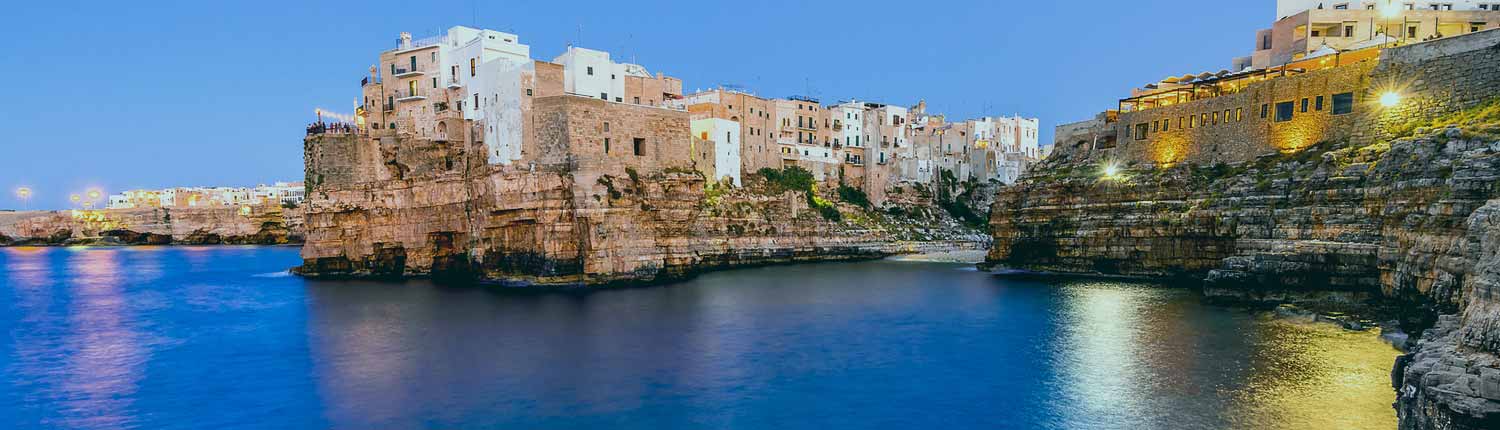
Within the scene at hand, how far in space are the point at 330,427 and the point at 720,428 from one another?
895 centimetres

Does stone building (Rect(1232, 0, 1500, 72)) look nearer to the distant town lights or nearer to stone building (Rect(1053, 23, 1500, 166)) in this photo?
the distant town lights

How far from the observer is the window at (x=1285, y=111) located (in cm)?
3603

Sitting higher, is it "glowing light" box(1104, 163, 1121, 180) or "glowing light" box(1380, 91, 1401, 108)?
"glowing light" box(1380, 91, 1401, 108)

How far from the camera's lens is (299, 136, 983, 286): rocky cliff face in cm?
4131

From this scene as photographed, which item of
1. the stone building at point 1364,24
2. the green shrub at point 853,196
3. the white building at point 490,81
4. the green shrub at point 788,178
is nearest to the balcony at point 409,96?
the white building at point 490,81

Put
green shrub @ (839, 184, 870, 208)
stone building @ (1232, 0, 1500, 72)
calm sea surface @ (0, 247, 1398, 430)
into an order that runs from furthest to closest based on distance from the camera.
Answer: green shrub @ (839, 184, 870, 208) → stone building @ (1232, 0, 1500, 72) → calm sea surface @ (0, 247, 1398, 430)

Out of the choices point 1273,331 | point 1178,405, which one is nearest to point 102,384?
point 1178,405

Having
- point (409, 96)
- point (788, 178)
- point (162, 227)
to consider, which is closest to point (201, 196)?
point (162, 227)

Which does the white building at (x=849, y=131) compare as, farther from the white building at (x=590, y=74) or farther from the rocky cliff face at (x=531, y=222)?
the white building at (x=590, y=74)

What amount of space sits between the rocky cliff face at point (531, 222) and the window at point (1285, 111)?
3059 centimetres

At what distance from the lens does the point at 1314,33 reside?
41531 mm

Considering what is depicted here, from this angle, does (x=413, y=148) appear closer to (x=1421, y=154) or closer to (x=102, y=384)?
(x=102, y=384)

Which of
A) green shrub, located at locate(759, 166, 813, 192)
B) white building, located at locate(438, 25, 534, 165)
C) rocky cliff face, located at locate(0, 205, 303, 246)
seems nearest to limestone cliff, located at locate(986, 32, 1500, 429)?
green shrub, located at locate(759, 166, 813, 192)

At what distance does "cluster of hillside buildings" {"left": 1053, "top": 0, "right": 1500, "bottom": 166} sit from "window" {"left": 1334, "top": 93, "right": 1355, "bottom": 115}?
0.04 m
